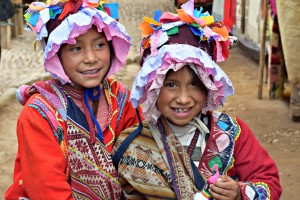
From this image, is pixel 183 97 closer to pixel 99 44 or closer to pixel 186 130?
pixel 186 130

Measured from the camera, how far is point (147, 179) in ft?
7.77

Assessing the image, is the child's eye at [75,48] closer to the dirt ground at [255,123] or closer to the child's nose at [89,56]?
the child's nose at [89,56]

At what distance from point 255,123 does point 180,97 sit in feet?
14.0

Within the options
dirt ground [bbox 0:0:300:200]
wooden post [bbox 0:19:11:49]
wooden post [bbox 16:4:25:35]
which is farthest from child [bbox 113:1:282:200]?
wooden post [bbox 16:4:25:35]

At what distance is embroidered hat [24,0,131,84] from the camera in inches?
97.0

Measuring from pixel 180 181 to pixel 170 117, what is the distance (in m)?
0.27

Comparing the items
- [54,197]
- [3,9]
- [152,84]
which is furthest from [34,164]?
[3,9]

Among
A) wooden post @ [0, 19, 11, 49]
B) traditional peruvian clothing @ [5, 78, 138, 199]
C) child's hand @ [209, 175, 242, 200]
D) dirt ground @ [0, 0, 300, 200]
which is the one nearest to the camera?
→ child's hand @ [209, 175, 242, 200]

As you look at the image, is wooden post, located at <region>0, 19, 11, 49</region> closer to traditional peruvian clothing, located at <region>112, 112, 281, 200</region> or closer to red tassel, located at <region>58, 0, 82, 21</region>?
red tassel, located at <region>58, 0, 82, 21</region>

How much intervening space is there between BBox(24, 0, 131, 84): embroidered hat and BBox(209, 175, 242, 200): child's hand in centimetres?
78

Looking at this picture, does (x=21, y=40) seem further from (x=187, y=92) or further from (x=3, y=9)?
(x=187, y=92)

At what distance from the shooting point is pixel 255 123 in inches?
255

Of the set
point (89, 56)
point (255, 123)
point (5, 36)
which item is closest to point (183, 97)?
point (89, 56)

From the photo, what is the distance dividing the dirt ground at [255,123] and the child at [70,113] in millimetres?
2413
